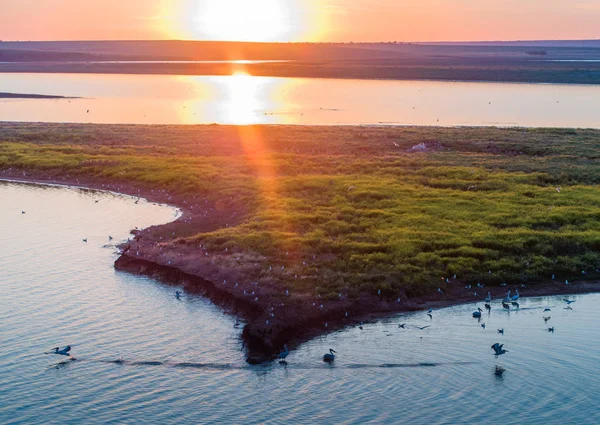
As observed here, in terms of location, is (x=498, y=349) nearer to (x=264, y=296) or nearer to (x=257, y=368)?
(x=257, y=368)

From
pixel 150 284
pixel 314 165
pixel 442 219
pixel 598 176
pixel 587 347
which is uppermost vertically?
pixel 314 165

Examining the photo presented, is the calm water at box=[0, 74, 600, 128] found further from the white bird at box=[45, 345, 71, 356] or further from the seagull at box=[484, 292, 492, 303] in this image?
the white bird at box=[45, 345, 71, 356]

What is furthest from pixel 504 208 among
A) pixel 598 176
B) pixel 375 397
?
pixel 375 397

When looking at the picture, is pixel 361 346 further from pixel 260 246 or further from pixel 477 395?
pixel 260 246

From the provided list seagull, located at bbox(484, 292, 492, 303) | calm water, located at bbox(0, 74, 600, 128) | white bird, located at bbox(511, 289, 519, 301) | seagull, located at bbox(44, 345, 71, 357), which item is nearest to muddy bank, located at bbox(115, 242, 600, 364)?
seagull, located at bbox(484, 292, 492, 303)

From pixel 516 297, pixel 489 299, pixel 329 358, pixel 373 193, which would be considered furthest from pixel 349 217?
pixel 329 358

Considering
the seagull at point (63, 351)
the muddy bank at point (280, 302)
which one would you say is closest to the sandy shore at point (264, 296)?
the muddy bank at point (280, 302)
